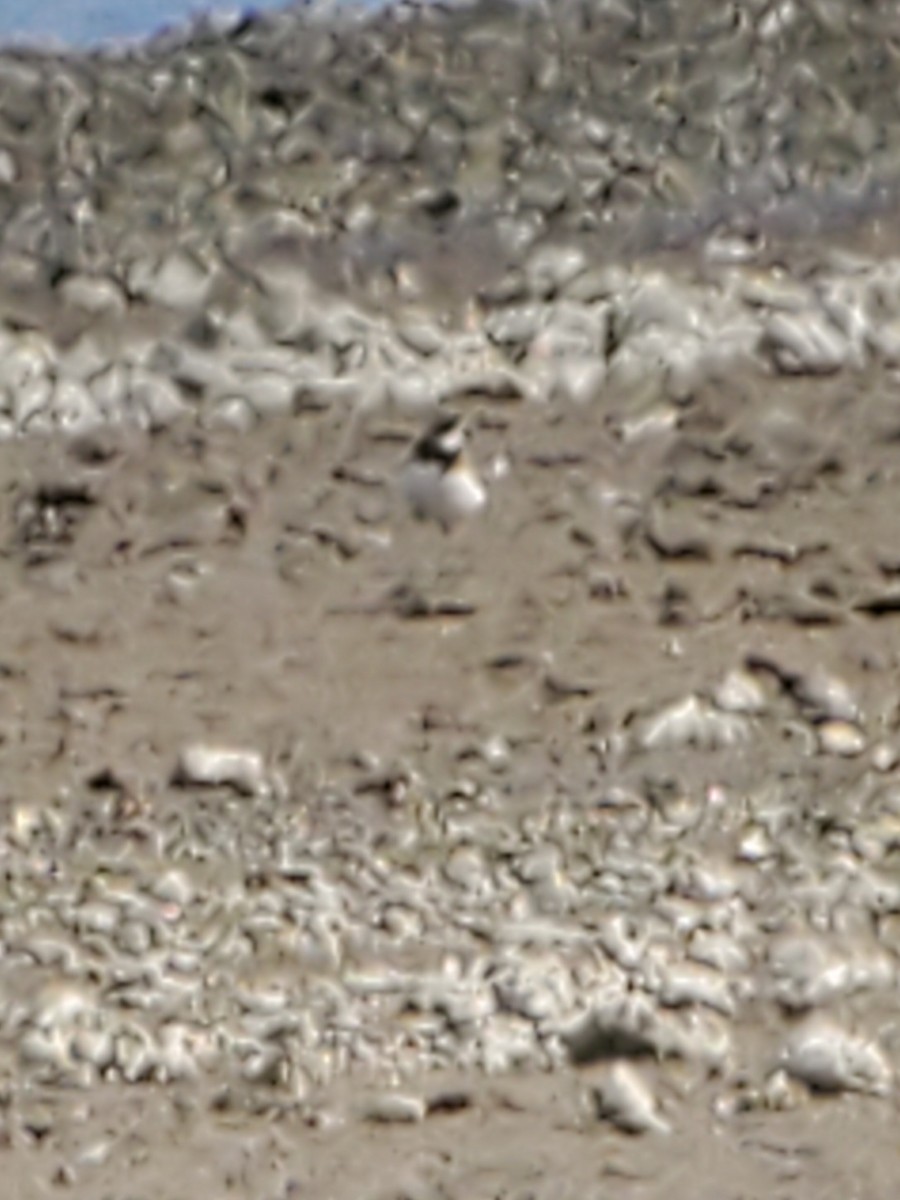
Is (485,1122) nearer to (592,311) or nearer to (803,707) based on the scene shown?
(803,707)

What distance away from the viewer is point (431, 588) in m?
0.98

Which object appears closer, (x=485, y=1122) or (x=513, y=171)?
(x=513, y=171)

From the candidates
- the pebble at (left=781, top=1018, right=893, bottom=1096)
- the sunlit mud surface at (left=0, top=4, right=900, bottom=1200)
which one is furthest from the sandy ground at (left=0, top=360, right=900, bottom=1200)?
the pebble at (left=781, top=1018, right=893, bottom=1096)

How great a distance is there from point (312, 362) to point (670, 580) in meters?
0.21

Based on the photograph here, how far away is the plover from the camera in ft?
3.14

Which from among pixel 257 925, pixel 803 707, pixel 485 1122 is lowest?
pixel 485 1122

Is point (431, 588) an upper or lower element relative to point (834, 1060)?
upper

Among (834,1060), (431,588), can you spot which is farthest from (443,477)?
(834,1060)

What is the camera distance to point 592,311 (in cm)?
94

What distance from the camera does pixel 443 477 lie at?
0.96 meters

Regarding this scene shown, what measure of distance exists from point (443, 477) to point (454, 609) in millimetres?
69

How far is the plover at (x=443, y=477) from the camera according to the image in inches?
37.6

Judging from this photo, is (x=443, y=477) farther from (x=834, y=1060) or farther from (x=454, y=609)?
(x=834, y=1060)

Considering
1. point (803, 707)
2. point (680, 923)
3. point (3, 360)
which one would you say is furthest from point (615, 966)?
point (3, 360)
